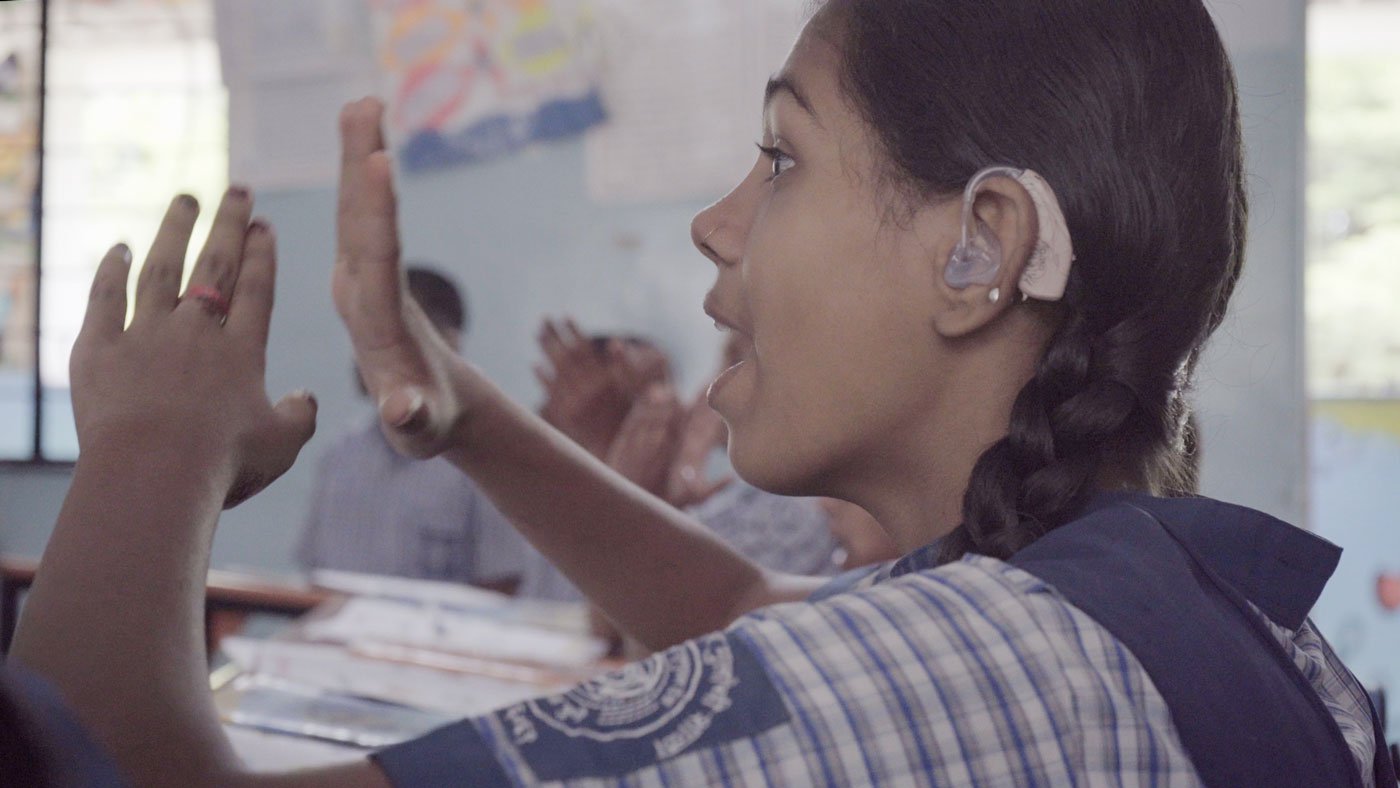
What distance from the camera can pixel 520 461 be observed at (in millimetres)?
898

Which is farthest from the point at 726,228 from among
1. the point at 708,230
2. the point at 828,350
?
the point at 828,350

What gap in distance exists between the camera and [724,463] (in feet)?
8.61

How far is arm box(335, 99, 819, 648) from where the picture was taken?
0.83 m

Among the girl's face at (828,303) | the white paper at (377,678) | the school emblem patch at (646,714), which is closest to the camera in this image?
the school emblem patch at (646,714)

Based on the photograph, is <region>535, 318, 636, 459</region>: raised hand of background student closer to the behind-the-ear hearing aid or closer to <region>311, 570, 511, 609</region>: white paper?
<region>311, 570, 511, 609</region>: white paper

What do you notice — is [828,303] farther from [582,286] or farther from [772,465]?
[582,286]

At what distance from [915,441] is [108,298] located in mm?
448

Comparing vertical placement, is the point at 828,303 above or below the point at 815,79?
below

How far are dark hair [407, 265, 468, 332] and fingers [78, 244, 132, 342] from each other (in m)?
2.10

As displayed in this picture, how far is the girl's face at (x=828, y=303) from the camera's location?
67cm

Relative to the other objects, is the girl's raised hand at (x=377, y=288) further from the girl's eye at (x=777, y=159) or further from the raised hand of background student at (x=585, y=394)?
the raised hand of background student at (x=585, y=394)

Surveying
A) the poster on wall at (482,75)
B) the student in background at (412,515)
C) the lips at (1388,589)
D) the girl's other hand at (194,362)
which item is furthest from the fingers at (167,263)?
the lips at (1388,589)

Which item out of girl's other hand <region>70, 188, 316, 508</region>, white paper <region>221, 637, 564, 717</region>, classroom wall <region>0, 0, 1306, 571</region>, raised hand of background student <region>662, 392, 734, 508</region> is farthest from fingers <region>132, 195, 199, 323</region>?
classroom wall <region>0, 0, 1306, 571</region>

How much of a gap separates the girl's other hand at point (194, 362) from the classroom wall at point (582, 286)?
183 centimetres
